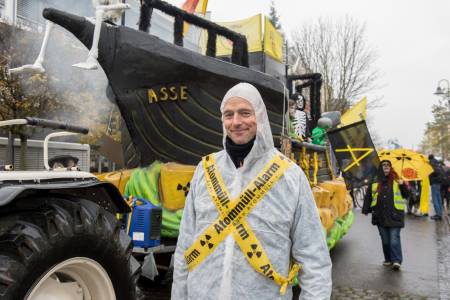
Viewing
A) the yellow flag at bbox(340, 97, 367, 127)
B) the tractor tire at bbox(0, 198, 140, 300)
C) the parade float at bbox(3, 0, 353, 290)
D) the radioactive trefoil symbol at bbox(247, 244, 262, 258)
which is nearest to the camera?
the radioactive trefoil symbol at bbox(247, 244, 262, 258)

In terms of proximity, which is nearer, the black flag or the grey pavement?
the grey pavement

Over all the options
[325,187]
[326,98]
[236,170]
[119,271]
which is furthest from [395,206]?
[326,98]

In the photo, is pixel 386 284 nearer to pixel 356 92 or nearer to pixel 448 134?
pixel 356 92

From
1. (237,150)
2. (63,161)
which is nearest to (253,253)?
(237,150)

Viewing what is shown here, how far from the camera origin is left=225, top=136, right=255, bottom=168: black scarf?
7.28 feet

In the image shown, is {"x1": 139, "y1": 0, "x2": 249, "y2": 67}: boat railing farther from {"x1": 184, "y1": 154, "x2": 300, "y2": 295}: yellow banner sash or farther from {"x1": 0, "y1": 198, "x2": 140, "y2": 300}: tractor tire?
{"x1": 184, "y1": 154, "x2": 300, "y2": 295}: yellow banner sash

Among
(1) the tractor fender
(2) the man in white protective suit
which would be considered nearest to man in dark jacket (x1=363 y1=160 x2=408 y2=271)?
(1) the tractor fender

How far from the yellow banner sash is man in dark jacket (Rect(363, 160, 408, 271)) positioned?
6.03m

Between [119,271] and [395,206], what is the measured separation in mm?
5674

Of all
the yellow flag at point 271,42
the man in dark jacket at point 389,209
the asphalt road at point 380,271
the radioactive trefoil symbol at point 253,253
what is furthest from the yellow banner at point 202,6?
the radioactive trefoil symbol at point 253,253

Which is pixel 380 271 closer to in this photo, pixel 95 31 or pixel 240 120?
pixel 95 31

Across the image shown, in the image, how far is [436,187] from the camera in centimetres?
1566

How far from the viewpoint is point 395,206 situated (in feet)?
25.4

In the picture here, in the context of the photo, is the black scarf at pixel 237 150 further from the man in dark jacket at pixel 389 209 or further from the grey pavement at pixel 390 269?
the man in dark jacket at pixel 389 209
